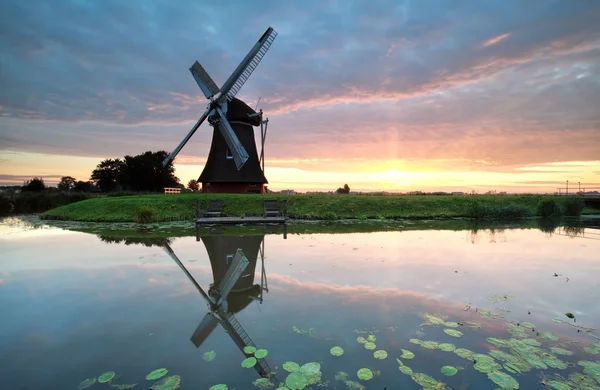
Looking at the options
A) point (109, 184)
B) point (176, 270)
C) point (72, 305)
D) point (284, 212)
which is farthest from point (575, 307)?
point (109, 184)

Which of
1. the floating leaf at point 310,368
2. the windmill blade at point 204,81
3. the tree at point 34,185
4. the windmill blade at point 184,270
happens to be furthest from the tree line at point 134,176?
the floating leaf at point 310,368

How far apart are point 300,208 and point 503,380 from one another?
18.6 metres

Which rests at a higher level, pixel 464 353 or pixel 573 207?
pixel 573 207

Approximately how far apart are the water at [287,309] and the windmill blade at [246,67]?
15.9 metres

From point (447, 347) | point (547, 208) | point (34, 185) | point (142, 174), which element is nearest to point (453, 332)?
point (447, 347)

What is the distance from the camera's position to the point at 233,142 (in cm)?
2198

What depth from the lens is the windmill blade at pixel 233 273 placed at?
6.36m

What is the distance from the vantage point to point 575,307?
5.64 meters

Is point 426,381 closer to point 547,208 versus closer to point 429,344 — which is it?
point 429,344

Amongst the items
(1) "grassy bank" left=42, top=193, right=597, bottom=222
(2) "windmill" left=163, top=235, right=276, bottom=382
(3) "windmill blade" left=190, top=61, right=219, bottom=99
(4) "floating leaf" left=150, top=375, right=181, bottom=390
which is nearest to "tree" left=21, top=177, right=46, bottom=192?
(1) "grassy bank" left=42, top=193, right=597, bottom=222

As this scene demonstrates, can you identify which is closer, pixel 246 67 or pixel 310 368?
pixel 310 368

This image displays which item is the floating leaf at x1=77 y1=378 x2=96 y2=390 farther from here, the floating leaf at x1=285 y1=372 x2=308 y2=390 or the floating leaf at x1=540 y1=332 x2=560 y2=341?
the floating leaf at x1=540 y1=332 x2=560 y2=341

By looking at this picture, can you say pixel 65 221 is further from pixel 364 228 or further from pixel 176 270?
pixel 364 228

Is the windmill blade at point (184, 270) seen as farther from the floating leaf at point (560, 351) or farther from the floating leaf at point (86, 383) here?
the floating leaf at point (560, 351)
